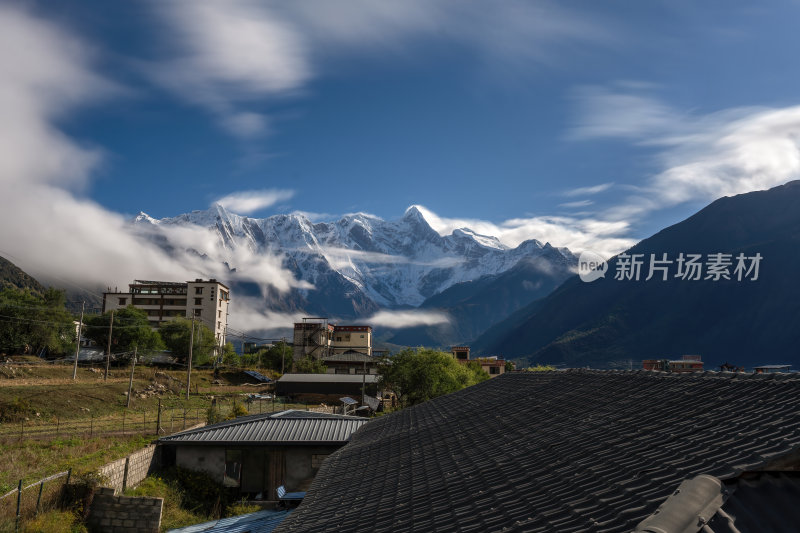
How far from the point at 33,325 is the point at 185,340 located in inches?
859

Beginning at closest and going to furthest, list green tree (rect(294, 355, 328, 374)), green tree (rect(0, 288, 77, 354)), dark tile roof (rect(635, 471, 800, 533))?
dark tile roof (rect(635, 471, 800, 533)) < green tree (rect(0, 288, 77, 354)) < green tree (rect(294, 355, 328, 374))

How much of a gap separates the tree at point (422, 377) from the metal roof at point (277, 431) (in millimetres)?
25701

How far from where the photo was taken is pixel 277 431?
2700 centimetres

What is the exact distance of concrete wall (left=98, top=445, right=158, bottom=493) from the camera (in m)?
20.8

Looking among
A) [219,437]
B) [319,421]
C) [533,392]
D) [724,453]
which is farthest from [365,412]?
[724,453]

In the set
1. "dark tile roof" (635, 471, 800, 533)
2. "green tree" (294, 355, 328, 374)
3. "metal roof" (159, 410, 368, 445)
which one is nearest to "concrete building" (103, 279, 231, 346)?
"green tree" (294, 355, 328, 374)

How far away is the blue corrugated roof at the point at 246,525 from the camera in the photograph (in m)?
15.8

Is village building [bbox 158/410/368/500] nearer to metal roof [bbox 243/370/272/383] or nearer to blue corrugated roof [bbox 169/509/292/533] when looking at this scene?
blue corrugated roof [bbox 169/509/292/533]

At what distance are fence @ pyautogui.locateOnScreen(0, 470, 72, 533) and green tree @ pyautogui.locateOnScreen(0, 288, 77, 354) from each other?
218 feet

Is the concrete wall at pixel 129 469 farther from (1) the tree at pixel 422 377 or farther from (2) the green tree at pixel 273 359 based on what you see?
(2) the green tree at pixel 273 359

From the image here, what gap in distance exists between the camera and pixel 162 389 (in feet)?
199

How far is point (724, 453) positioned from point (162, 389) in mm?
63061

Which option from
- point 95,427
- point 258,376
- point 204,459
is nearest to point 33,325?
point 258,376

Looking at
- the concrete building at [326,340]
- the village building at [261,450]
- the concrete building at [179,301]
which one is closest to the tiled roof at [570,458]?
the village building at [261,450]
